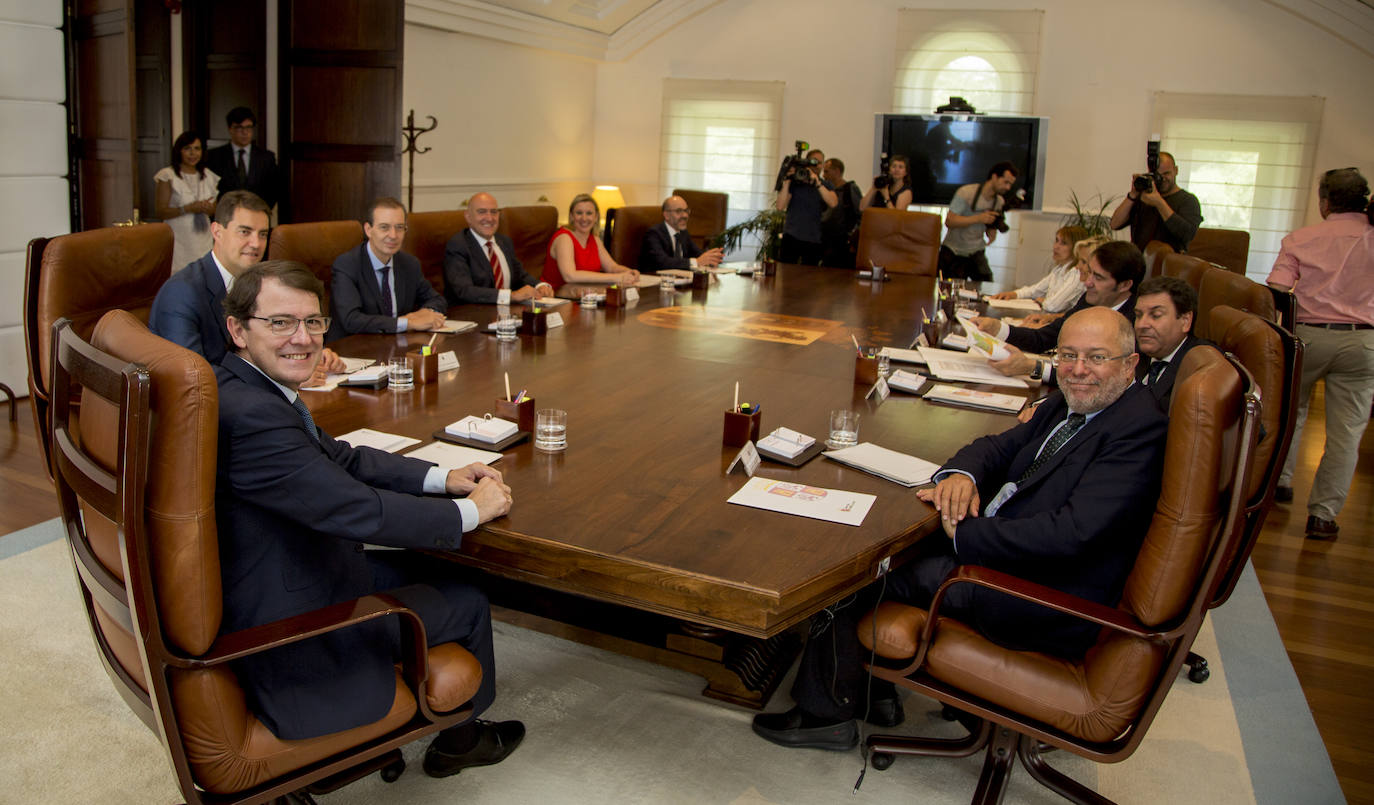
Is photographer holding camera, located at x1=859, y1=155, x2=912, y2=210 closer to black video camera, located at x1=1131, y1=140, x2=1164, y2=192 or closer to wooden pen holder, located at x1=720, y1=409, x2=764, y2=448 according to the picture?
black video camera, located at x1=1131, y1=140, x2=1164, y2=192

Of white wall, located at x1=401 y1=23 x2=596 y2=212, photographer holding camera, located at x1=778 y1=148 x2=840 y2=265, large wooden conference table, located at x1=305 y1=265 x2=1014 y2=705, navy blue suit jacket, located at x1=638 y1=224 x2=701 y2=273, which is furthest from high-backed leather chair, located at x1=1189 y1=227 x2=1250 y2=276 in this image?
white wall, located at x1=401 y1=23 x2=596 y2=212

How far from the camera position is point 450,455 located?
238cm

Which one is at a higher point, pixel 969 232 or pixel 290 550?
pixel 969 232

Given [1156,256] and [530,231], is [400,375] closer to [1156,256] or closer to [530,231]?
[530,231]

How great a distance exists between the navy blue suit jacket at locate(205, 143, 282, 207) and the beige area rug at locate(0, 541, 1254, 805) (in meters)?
4.37

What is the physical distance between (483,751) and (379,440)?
755 mm

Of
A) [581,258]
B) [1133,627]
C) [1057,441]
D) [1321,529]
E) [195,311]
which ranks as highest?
[581,258]

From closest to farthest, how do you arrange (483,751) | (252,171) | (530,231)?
(483,751), (530,231), (252,171)

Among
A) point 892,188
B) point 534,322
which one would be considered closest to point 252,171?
point 534,322

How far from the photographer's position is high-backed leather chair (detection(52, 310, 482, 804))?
57.0 inches

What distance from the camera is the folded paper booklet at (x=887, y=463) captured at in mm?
2414

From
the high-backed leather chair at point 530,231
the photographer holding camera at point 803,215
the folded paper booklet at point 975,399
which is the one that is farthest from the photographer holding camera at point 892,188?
the folded paper booklet at point 975,399

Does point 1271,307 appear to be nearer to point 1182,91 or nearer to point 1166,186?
point 1166,186

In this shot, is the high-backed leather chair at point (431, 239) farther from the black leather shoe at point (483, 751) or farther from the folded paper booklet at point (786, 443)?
the black leather shoe at point (483, 751)
